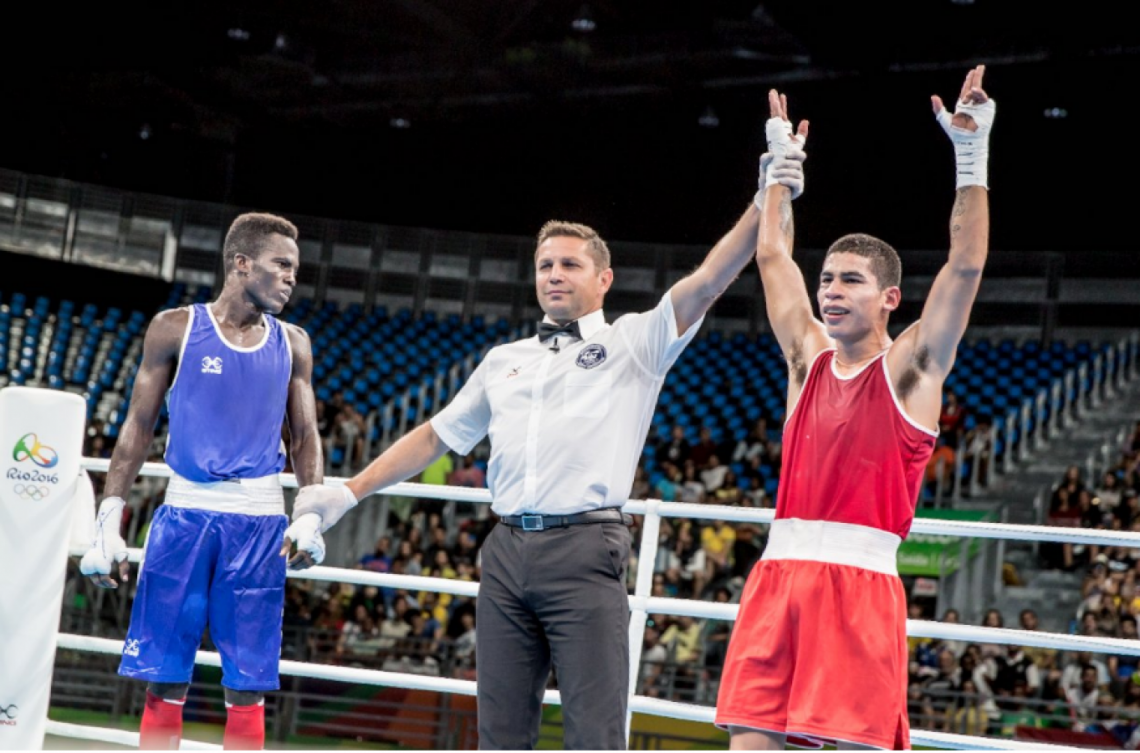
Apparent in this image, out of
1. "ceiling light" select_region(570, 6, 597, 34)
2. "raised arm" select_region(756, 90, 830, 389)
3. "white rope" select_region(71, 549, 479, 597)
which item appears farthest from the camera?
"ceiling light" select_region(570, 6, 597, 34)

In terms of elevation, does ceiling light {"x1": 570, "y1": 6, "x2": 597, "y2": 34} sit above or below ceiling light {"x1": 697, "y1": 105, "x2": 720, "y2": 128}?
above

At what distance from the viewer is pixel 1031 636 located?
4051 millimetres

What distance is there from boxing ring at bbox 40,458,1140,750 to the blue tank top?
397mm

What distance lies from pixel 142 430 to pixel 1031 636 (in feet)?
9.99

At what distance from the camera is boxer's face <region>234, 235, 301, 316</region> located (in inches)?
174

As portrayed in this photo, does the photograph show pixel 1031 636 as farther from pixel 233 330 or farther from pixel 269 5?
pixel 269 5

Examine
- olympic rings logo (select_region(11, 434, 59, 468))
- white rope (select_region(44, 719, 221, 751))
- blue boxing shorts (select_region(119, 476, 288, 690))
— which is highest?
olympic rings logo (select_region(11, 434, 59, 468))

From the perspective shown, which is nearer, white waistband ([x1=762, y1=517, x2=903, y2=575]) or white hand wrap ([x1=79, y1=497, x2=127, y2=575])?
white waistband ([x1=762, y1=517, x2=903, y2=575])

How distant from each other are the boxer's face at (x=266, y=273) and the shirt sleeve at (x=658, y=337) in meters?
1.42

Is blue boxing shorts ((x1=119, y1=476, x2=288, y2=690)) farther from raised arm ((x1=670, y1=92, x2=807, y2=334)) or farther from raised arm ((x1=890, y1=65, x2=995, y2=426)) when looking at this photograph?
raised arm ((x1=890, y1=65, x2=995, y2=426))

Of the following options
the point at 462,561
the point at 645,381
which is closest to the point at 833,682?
the point at 645,381

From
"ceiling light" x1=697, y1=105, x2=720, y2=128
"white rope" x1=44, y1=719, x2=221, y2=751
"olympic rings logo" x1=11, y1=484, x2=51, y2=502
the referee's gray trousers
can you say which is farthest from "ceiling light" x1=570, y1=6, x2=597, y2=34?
the referee's gray trousers

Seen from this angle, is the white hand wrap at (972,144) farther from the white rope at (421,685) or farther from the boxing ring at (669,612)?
the white rope at (421,685)

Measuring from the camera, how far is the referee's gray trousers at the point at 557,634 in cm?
332
